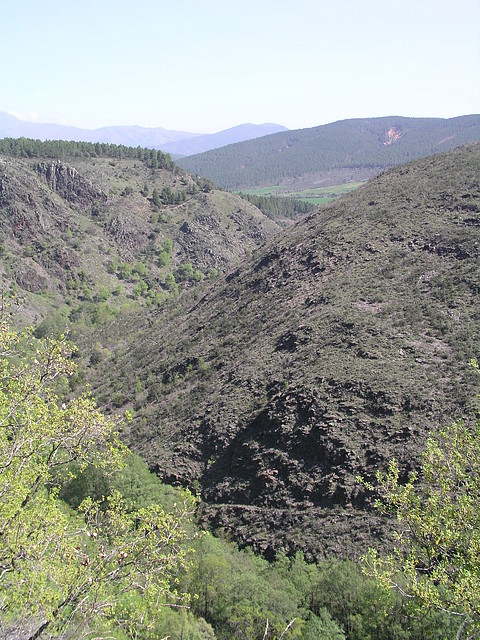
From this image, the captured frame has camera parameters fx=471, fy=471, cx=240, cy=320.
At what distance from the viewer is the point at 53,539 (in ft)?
27.1

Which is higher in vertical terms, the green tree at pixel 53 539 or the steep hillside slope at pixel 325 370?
the green tree at pixel 53 539

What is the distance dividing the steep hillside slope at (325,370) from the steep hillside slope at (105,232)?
30614 mm

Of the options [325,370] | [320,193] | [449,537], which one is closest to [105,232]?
[325,370]

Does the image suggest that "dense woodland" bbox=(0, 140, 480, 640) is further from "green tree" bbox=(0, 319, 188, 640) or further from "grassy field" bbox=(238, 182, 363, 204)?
"grassy field" bbox=(238, 182, 363, 204)

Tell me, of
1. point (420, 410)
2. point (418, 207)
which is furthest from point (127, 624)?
point (418, 207)

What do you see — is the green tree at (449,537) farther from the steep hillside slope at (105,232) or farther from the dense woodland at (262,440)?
the steep hillside slope at (105,232)

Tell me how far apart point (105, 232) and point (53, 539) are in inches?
3169

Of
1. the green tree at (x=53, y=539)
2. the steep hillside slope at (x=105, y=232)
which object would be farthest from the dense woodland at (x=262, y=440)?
the steep hillside slope at (x=105, y=232)

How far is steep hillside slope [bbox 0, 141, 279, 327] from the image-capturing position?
71.1 m

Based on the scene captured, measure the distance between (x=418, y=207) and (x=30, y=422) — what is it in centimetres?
3698

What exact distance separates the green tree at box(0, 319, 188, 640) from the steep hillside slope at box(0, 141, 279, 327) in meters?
54.1

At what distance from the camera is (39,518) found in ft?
27.9

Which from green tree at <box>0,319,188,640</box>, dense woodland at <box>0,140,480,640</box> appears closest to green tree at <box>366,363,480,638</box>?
dense woodland at <box>0,140,480,640</box>

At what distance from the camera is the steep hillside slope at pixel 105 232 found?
233 ft
